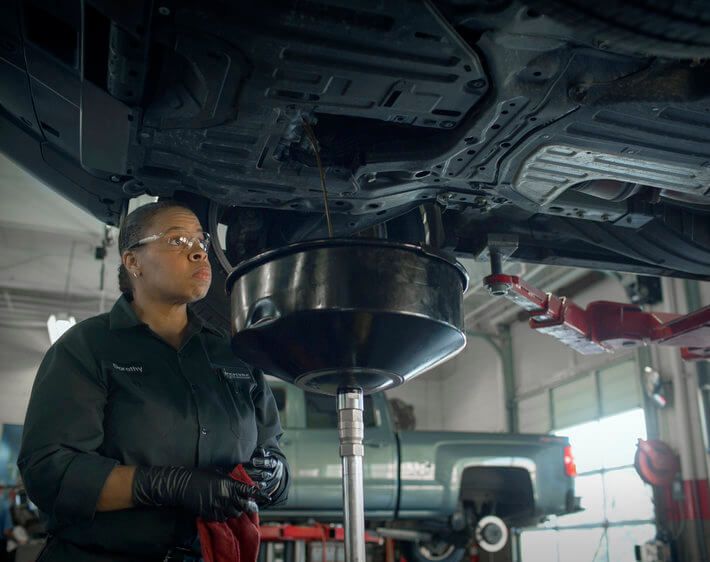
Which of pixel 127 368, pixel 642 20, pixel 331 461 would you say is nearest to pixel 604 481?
pixel 331 461

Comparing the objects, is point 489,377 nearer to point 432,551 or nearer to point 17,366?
point 432,551

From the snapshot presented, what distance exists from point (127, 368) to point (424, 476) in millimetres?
4586

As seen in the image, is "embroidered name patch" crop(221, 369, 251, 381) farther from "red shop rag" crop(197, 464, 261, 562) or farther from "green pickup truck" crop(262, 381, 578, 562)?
"green pickup truck" crop(262, 381, 578, 562)

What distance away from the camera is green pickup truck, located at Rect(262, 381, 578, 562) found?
5836mm

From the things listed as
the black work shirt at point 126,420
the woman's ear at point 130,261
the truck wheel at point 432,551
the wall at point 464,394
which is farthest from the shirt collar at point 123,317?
the wall at point 464,394

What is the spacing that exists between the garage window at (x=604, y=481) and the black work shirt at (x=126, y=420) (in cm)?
646

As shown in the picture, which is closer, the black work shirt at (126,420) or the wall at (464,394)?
the black work shirt at (126,420)

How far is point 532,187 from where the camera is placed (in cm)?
267

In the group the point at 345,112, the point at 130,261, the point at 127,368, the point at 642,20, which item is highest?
the point at 345,112

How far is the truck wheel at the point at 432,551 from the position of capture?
6191 mm

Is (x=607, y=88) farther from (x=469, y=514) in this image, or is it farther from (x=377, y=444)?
(x=469, y=514)

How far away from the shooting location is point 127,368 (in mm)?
1836

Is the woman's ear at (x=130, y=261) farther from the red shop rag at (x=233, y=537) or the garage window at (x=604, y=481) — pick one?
the garage window at (x=604, y=481)

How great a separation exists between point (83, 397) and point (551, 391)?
9.81m
